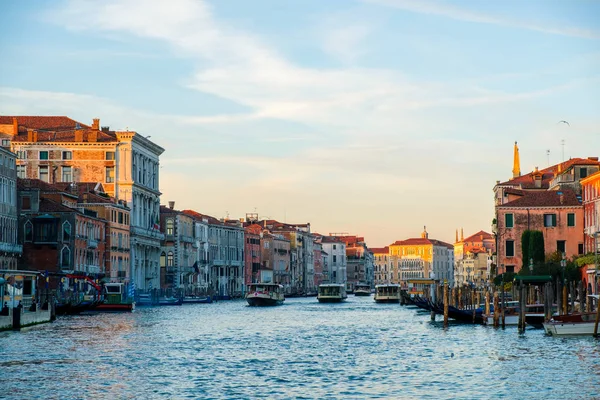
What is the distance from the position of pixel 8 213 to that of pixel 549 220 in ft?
104

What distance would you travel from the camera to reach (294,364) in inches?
1187

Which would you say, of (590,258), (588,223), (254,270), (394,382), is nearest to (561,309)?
(590,258)

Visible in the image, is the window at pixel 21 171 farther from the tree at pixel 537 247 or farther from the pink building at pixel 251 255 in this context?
the pink building at pixel 251 255

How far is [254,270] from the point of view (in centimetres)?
13225

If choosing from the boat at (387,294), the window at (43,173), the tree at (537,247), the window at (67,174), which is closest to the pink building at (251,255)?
the boat at (387,294)

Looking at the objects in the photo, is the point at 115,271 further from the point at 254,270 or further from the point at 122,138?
the point at 254,270

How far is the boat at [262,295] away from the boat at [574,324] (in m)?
49.6

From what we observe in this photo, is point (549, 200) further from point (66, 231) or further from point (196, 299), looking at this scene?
point (196, 299)

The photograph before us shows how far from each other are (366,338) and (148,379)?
15910 millimetres

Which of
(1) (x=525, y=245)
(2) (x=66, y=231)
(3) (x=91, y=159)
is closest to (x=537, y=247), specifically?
(1) (x=525, y=245)

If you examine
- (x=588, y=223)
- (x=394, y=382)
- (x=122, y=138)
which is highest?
(x=122, y=138)

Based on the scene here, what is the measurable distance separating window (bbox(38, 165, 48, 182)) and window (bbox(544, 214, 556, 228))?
40392 millimetres

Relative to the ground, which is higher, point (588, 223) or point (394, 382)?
point (588, 223)

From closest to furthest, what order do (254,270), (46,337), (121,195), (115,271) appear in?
(46,337) → (115,271) → (121,195) → (254,270)
